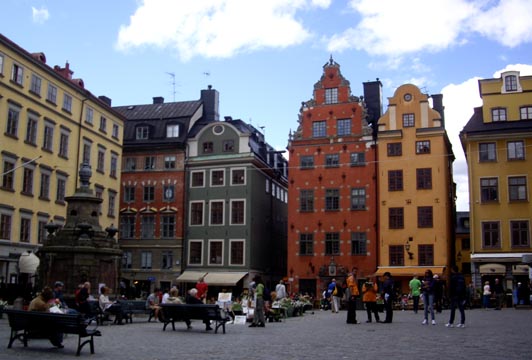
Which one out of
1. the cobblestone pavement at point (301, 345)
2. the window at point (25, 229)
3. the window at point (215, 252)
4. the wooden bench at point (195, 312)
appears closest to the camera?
the cobblestone pavement at point (301, 345)

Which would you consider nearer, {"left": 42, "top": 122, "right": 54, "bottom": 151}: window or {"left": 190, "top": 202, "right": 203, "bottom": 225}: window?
{"left": 42, "top": 122, "right": 54, "bottom": 151}: window

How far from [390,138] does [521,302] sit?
15982 millimetres

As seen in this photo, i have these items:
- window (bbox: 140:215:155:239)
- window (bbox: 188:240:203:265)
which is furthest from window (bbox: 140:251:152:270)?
window (bbox: 188:240:203:265)

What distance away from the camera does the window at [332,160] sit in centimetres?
4903

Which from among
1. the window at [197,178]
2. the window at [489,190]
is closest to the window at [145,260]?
the window at [197,178]

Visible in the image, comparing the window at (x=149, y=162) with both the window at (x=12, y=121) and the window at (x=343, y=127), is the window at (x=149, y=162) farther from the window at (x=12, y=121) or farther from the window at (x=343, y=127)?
the window at (x=343, y=127)

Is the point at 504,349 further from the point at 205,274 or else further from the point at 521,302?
the point at 205,274

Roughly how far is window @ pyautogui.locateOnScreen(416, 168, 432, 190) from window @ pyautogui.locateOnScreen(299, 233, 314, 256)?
28.8 ft

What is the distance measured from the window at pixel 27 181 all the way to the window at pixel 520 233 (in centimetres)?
3197

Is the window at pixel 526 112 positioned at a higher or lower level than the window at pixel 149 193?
higher

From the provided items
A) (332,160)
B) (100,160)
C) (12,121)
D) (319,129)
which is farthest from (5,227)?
(319,129)

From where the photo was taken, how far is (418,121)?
1868 inches

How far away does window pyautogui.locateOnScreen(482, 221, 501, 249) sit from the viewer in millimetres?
44594

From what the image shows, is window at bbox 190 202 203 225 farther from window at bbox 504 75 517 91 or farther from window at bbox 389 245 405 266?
window at bbox 504 75 517 91
